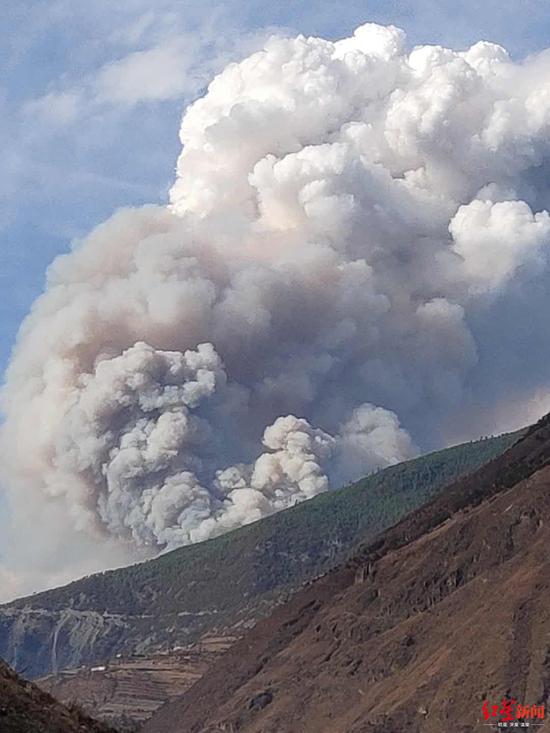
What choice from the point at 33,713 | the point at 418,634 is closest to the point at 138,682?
the point at 418,634

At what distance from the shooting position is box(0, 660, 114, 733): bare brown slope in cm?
2345

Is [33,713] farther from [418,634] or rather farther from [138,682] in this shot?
[138,682]

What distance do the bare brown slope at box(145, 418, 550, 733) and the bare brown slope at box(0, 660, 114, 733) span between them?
5694 cm

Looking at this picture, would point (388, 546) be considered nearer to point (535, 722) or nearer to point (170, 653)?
point (535, 722)

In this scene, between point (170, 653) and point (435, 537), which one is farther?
point (170, 653)

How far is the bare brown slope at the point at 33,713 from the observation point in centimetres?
2345

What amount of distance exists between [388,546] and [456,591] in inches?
1122

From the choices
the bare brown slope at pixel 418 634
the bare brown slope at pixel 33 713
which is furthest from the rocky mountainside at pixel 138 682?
the bare brown slope at pixel 33 713

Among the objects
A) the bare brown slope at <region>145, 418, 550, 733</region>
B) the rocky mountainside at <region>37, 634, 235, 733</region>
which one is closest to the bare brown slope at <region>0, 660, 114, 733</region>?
the bare brown slope at <region>145, 418, 550, 733</region>

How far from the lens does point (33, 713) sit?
2423 centimetres

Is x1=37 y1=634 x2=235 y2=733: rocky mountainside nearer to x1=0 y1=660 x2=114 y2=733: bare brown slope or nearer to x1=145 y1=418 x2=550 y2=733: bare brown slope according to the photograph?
x1=145 y1=418 x2=550 y2=733: bare brown slope

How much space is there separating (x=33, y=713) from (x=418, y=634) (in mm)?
78123

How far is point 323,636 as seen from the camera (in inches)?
4439

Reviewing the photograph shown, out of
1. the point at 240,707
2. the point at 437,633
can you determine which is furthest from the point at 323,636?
the point at 437,633
